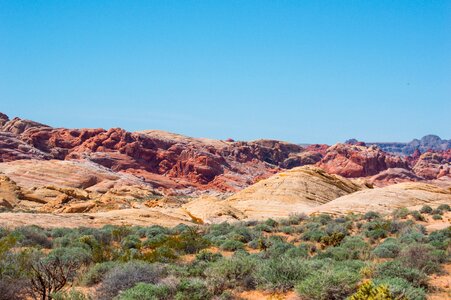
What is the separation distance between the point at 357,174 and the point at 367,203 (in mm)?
76714

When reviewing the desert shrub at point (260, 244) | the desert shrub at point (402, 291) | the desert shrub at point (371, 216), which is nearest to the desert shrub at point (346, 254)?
the desert shrub at point (260, 244)

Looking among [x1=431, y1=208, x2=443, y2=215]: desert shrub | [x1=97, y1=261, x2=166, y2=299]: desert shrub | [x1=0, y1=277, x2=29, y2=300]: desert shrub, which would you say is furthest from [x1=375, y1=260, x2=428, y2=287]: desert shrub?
[x1=431, y1=208, x2=443, y2=215]: desert shrub

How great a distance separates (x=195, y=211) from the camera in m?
30.9

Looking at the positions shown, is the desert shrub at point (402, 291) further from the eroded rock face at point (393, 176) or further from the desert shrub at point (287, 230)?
the eroded rock face at point (393, 176)

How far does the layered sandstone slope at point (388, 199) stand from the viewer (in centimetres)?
2873

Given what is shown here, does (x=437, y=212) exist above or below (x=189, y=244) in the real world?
above

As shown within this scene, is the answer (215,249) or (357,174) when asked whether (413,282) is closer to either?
(215,249)

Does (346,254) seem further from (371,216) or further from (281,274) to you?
(371,216)

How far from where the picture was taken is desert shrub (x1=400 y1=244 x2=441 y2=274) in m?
10.5

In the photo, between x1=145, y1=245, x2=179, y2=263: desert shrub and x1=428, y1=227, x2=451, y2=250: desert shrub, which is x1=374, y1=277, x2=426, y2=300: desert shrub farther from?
x1=428, y1=227, x2=451, y2=250: desert shrub

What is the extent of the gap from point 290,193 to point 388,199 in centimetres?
804

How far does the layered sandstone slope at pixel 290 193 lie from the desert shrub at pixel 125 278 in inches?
794

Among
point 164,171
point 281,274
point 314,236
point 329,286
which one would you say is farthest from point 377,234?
point 164,171

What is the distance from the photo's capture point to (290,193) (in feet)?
113
